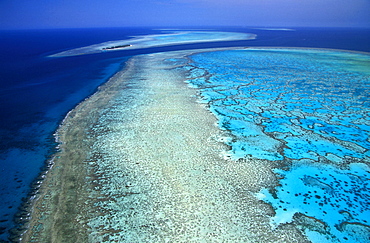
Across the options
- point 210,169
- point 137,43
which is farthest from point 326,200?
point 137,43

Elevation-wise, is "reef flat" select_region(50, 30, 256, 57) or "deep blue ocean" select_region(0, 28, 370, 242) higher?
"reef flat" select_region(50, 30, 256, 57)

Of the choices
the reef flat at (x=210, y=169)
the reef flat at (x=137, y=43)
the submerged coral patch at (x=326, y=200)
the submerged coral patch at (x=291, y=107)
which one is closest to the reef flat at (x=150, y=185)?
the reef flat at (x=210, y=169)

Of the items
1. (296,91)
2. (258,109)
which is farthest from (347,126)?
(296,91)

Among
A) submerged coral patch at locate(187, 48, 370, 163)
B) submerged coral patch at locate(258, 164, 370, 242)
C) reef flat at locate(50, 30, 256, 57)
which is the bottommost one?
submerged coral patch at locate(258, 164, 370, 242)

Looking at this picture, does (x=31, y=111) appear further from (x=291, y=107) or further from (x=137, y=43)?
(x=137, y=43)

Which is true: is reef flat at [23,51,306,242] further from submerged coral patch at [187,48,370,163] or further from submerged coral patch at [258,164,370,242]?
submerged coral patch at [187,48,370,163]

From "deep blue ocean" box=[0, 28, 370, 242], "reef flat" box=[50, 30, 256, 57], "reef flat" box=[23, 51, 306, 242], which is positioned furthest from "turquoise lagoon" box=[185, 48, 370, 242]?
"reef flat" box=[50, 30, 256, 57]

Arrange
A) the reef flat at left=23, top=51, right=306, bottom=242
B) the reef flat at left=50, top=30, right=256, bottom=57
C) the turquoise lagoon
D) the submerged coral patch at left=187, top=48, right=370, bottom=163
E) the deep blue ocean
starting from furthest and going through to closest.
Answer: the reef flat at left=50, top=30, right=256, bottom=57 → the submerged coral patch at left=187, top=48, right=370, bottom=163 → the deep blue ocean → the turquoise lagoon → the reef flat at left=23, top=51, right=306, bottom=242
